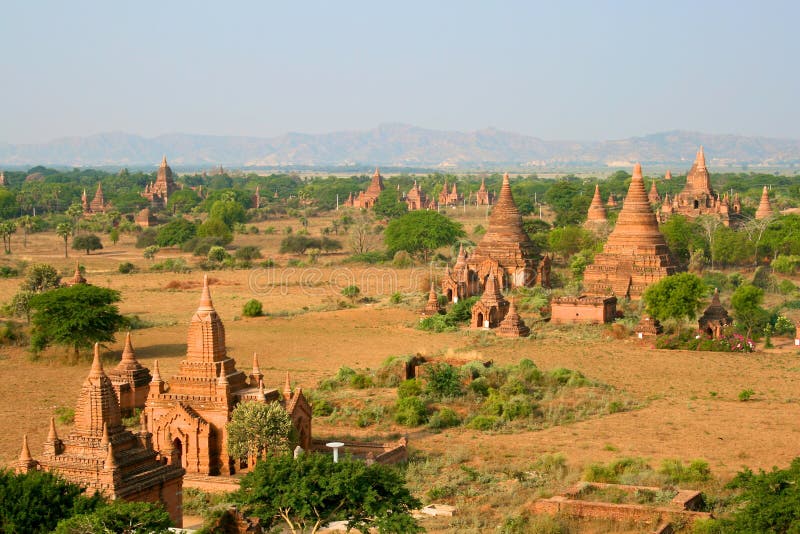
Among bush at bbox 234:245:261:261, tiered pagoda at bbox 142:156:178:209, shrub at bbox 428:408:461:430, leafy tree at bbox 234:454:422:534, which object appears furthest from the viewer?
tiered pagoda at bbox 142:156:178:209

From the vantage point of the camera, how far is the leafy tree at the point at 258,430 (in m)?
21.1

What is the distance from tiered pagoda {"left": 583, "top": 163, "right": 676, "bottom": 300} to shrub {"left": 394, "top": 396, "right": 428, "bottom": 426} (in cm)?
1911

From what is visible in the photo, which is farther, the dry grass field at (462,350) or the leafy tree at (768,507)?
the dry grass field at (462,350)

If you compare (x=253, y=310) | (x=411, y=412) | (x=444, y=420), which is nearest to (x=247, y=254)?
(x=253, y=310)

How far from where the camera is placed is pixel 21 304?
4191cm

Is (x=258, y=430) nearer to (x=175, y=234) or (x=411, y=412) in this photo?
(x=411, y=412)

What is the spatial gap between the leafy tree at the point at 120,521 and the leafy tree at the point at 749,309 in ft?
90.0

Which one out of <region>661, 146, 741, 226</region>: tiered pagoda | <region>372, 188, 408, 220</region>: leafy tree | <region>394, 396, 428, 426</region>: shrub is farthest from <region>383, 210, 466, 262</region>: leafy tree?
<region>394, 396, 428, 426</region>: shrub

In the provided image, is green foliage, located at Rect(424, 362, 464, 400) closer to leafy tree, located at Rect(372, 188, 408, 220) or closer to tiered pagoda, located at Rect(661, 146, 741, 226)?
tiered pagoda, located at Rect(661, 146, 741, 226)

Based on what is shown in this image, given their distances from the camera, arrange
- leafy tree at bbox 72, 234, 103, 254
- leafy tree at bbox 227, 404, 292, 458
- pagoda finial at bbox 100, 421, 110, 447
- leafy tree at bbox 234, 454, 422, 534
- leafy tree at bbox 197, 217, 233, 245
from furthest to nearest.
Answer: leafy tree at bbox 197, 217, 233, 245, leafy tree at bbox 72, 234, 103, 254, leafy tree at bbox 227, 404, 292, 458, pagoda finial at bbox 100, 421, 110, 447, leafy tree at bbox 234, 454, 422, 534

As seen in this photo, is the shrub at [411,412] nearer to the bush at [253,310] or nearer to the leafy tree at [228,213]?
the bush at [253,310]

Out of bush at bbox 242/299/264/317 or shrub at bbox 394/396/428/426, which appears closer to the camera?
shrub at bbox 394/396/428/426

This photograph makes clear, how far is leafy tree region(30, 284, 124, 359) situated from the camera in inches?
1375

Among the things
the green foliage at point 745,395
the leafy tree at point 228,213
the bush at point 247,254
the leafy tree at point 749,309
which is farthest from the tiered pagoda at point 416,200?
the green foliage at point 745,395
